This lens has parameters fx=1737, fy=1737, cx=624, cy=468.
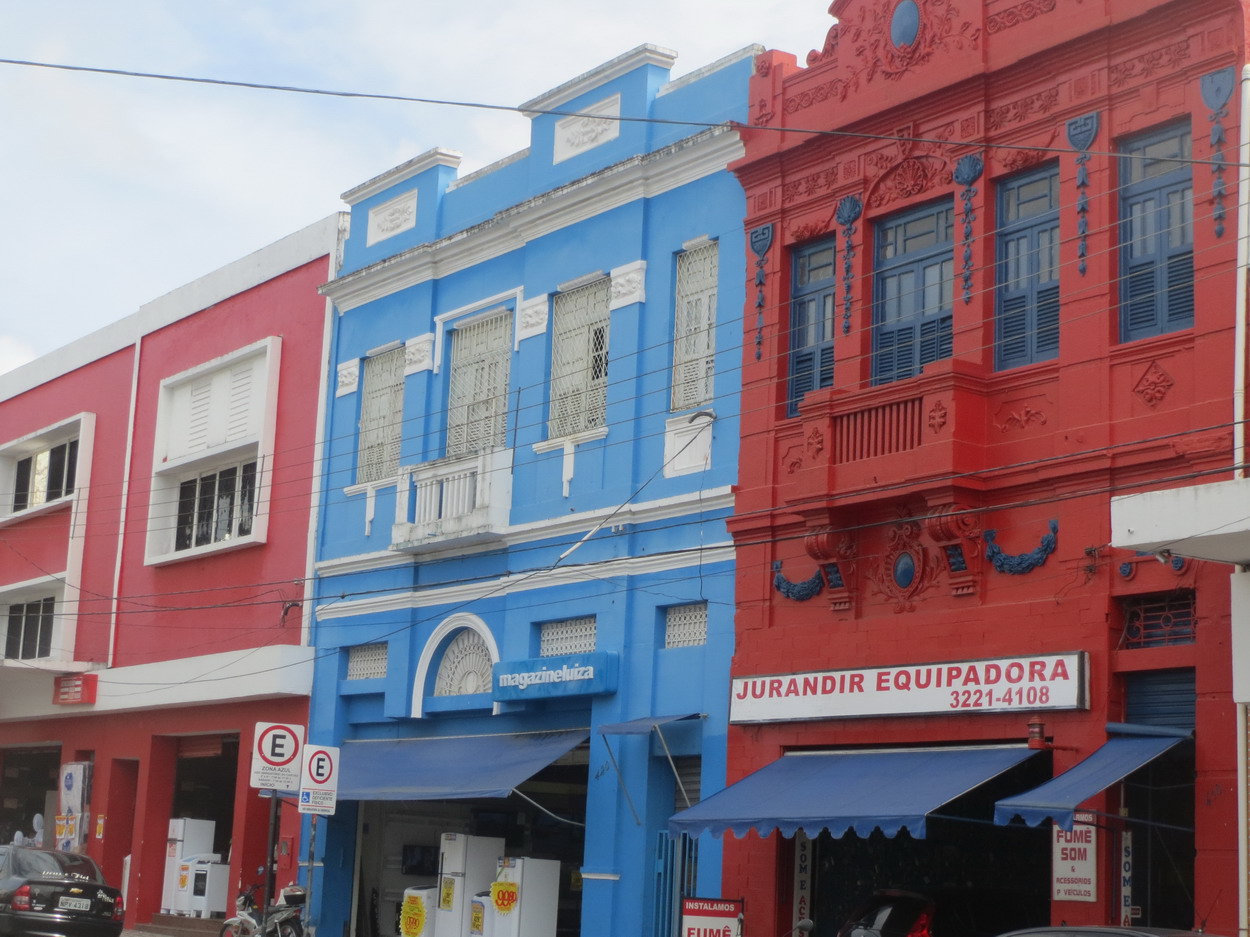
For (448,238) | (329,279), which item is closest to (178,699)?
(329,279)

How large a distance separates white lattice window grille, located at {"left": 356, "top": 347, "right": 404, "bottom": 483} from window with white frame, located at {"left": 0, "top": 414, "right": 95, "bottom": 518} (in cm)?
949

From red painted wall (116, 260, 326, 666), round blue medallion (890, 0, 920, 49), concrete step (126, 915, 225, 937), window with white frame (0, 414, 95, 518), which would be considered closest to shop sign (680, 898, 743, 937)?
round blue medallion (890, 0, 920, 49)

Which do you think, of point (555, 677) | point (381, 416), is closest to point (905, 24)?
point (555, 677)

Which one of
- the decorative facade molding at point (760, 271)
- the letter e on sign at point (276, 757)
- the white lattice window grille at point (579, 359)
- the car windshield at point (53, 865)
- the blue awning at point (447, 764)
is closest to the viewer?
the letter e on sign at point (276, 757)

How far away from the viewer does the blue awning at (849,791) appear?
14.9m

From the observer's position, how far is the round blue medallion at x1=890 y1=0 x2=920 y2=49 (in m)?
17.8

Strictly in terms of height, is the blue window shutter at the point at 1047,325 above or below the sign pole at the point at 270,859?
above

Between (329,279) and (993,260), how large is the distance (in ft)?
41.3

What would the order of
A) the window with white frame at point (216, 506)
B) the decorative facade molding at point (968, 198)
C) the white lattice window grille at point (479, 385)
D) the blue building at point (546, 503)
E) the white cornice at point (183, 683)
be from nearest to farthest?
1. the decorative facade molding at point (968, 198)
2. the blue building at point (546, 503)
3. the white lattice window grille at point (479, 385)
4. the white cornice at point (183, 683)
5. the window with white frame at point (216, 506)

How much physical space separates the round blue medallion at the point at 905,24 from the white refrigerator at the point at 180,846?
16.8 m

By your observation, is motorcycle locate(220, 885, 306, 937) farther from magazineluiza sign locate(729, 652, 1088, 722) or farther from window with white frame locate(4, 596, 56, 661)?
window with white frame locate(4, 596, 56, 661)

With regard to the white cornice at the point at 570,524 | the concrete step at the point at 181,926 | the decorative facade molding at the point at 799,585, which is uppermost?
the white cornice at the point at 570,524

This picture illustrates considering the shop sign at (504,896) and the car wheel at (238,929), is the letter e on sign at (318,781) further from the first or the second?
the car wheel at (238,929)

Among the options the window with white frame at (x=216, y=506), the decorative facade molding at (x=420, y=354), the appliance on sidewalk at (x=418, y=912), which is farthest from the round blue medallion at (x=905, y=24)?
the window with white frame at (x=216, y=506)
